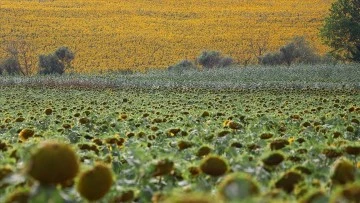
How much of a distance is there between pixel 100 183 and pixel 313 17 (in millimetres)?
80669

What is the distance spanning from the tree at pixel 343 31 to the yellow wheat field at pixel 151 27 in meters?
13.0

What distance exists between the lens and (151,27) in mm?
81500

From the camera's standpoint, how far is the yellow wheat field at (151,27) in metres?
69.4

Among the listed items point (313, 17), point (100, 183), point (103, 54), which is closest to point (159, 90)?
point (100, 183)

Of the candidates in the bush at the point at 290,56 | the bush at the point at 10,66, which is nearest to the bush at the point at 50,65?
the bush at the point at 10,66

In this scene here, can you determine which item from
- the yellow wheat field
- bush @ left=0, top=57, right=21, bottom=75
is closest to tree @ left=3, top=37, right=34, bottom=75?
the yellow wheat field

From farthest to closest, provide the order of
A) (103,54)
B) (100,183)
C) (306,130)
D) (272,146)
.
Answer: (103,54) < (306,130) < (272,146) < (100,183)

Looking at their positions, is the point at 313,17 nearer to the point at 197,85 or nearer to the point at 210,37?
the point at 210,37

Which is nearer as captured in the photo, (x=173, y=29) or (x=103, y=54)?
(x=103, y=54)

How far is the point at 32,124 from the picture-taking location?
11.2 metres

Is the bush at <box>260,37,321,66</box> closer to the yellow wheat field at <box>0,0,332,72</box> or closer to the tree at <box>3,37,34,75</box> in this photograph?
the yellow wheat field at <box>0,0,332,72</box>

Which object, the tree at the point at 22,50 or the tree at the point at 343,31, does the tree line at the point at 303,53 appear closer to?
the tree at the point at 343,31

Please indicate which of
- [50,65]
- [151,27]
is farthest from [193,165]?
[151,27]

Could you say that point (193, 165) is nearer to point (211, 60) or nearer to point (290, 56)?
point (290, 56)
